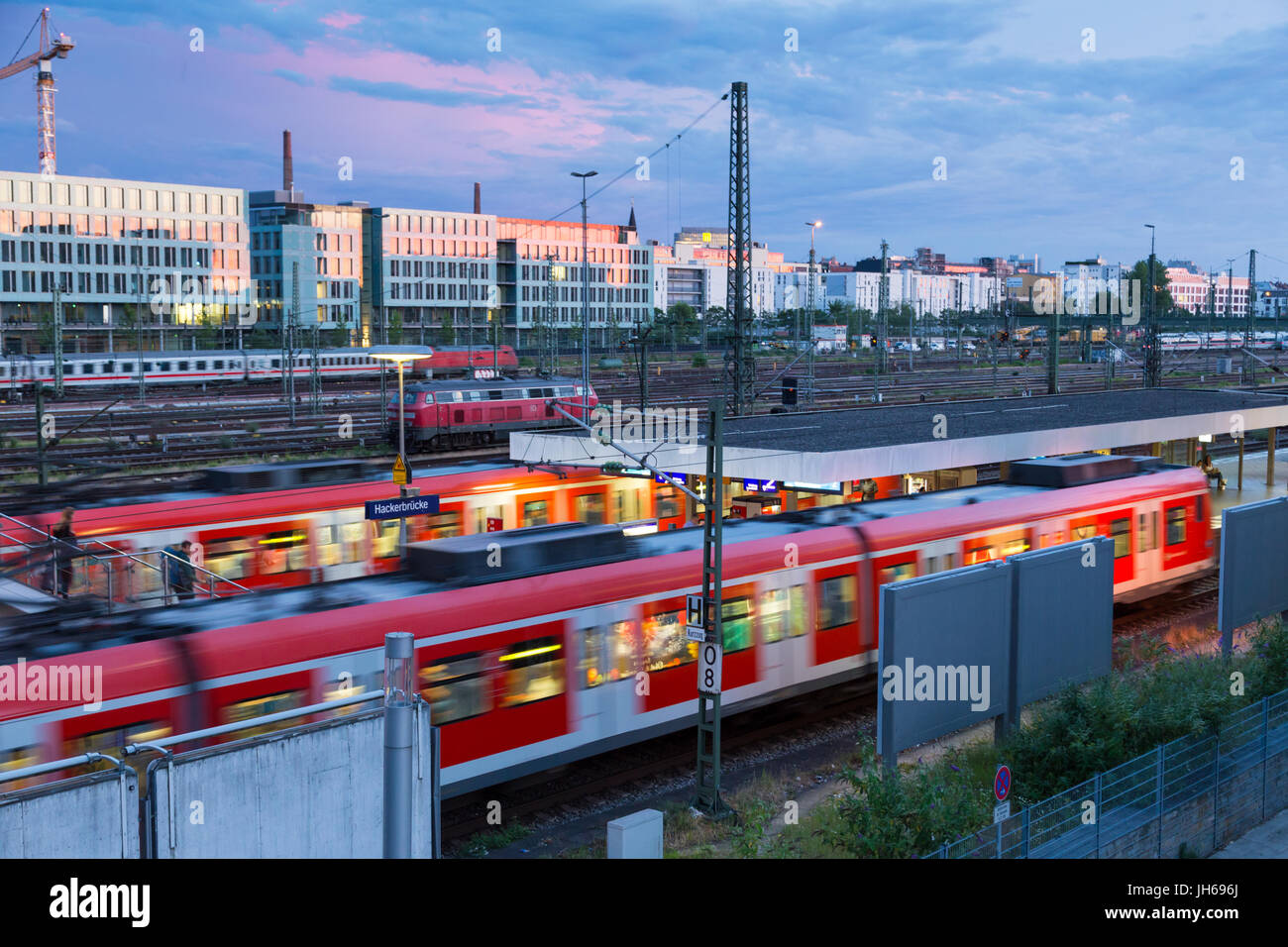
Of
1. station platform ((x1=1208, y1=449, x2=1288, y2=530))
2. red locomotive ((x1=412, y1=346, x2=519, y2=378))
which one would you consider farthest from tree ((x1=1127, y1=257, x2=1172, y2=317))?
station platform ((x1=1208, y1=449, x2=1288, y2=530))

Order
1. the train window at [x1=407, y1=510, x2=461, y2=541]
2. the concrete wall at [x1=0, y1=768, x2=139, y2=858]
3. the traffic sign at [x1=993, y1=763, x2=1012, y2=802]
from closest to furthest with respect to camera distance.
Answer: the concrete wall at [x1=0, y1=768, x2=139, y2=858] < the traffic sign at [x1=993, y1=763, x2=1012, y2=802] < the train window at [x1=407, y1=510, x2=461, y2=541]

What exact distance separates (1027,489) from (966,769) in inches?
329

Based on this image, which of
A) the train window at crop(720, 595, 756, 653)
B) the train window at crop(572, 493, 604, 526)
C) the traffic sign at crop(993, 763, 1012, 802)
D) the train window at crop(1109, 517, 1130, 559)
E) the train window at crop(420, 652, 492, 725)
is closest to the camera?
the traffic sign at crop(993, 763, 1012, 802)

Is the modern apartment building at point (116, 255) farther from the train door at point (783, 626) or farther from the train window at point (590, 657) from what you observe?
the train window at point (590, 657)

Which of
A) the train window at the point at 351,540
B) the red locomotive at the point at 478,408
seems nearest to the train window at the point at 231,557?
the train window at the point at 351,540

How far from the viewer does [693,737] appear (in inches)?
661

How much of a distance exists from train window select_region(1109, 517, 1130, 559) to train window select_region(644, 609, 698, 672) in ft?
31.4

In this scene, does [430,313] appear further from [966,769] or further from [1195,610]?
[966,769]

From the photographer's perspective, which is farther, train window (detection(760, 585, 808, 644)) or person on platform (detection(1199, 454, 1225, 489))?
person on platform (detection(1199, 454, 1225, 489))

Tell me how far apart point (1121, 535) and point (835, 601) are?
7.26 metres

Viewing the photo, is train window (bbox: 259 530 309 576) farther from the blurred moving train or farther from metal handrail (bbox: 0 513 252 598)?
the blurred moving train

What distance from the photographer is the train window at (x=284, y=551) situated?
1942 cm

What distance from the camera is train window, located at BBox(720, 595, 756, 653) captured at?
1588cm
